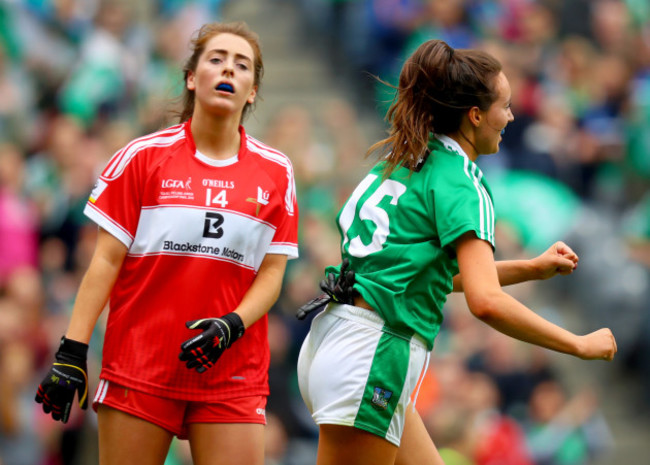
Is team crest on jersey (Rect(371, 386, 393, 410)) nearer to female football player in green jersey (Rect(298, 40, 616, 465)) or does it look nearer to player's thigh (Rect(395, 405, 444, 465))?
female football player in green jersey (Rect(298, 40, 616, 465))

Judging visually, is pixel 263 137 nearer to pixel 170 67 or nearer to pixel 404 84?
pixel 170 67

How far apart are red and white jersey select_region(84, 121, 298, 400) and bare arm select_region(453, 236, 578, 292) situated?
93 centimetres

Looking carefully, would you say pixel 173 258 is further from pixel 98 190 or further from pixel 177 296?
pixel 98 190

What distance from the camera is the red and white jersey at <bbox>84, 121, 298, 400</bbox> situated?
3.98 meters

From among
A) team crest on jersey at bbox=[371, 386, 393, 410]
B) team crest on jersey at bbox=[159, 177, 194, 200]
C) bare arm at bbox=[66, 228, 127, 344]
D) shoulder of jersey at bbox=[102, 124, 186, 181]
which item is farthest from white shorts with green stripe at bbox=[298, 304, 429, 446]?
shoulder of jersey at bbox=[102, 124, 186, 181]

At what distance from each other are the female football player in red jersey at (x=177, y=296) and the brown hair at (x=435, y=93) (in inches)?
24.0

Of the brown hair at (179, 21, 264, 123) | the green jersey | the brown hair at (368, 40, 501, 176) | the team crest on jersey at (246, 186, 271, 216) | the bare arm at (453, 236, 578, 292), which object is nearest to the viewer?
the green jersey

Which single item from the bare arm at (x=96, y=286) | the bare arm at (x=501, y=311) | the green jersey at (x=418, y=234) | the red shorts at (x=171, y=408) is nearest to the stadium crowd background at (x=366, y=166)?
the red shorts at (x=171, y=408)

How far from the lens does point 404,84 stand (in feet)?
13.0

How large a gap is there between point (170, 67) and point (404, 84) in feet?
21.6

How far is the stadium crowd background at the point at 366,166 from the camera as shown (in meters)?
7.65

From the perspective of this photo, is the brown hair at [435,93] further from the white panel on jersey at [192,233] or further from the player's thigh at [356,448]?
the player's thigh at [356,448]

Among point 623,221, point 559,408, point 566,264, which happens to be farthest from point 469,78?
point 623,221

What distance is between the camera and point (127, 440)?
391cm
